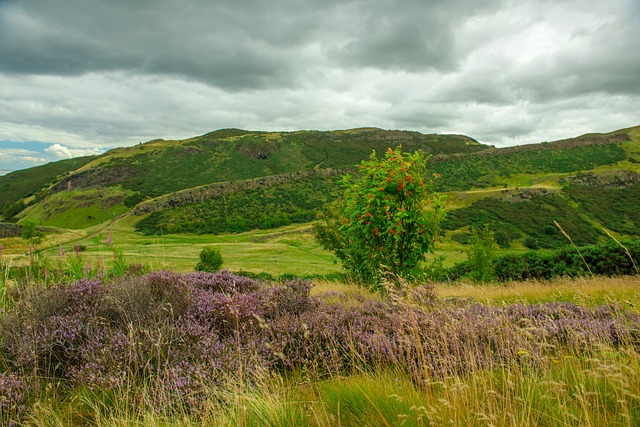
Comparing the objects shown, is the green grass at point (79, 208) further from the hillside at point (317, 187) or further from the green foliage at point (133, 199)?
the green foliage at point (133, 199)

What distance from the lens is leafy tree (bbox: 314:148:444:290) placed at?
8273 millimetres

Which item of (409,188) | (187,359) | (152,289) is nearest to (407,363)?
(187,359)

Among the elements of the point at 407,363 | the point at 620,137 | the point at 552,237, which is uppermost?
the point at 620,137

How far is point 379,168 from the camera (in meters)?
8.86

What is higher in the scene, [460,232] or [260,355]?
[260,355]

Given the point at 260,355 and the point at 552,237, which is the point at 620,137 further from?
the point at 260,355

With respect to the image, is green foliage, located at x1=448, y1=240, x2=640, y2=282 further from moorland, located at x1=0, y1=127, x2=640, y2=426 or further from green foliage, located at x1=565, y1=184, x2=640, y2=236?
green foliage, located at x1=565, y1=184, x2=640, y2=236

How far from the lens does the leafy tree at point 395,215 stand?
827cm

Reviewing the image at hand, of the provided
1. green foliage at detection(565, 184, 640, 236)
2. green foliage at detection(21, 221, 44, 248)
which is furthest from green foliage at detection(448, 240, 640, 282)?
green foliage at detection(565, 184, 640, 236)

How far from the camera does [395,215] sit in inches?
321

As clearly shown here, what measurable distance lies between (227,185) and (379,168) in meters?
85.2

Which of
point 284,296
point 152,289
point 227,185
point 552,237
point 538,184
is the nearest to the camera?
point 152,289

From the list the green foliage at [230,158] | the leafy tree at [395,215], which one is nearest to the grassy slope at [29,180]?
the green foliage at [230,158]

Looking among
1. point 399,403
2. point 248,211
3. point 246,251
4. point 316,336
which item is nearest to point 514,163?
point 248,211
